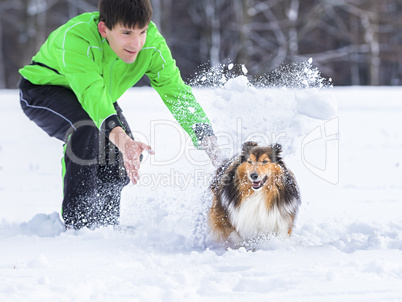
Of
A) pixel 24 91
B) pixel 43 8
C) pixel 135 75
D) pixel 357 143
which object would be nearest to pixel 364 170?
pixel 357 143

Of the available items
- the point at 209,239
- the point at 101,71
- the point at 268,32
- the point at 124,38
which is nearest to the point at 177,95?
the point at 101,71

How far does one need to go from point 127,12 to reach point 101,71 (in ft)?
1.59

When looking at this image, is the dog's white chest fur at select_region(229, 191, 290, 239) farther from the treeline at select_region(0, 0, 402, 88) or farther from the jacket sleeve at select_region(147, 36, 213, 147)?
the treeline at select_region(0, 0, 402, 88)

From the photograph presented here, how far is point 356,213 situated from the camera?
3254mm

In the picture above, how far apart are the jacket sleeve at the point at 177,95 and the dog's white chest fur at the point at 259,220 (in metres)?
0.47

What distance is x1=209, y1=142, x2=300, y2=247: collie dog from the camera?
259 cm

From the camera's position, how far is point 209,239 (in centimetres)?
262

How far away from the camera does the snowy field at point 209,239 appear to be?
1.82m

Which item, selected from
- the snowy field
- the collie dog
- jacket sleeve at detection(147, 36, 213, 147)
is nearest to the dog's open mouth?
the collie dog

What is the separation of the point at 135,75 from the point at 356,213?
171cm

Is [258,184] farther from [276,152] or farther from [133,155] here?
[133,155]

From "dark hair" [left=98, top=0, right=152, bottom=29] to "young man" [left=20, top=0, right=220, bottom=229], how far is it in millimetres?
72

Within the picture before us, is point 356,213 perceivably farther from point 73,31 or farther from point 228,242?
point 73,31

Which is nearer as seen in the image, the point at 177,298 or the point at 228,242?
the point at 177,298
